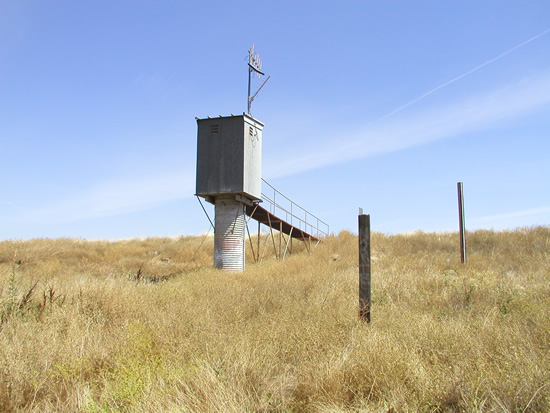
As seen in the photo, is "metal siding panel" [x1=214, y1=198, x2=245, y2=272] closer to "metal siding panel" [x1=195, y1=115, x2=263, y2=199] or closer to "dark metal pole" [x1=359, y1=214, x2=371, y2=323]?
"metal siding panel" [x1=195, y1=115, x2=263, y2=199]

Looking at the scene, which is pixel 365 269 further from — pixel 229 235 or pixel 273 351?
pixel 229 235

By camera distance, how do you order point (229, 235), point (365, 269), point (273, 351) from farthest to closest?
point (229, 235) → point (365, 269) → point (273, 351)

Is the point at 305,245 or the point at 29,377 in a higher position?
the point at 305,245

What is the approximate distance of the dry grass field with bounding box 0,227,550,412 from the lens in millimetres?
4656

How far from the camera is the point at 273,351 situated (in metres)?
6.19

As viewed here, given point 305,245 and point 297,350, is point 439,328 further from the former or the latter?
point 305,245

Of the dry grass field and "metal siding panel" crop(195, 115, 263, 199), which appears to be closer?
the dry grass field

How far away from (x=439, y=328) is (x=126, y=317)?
5767 millimetres

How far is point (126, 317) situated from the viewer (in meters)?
8.41

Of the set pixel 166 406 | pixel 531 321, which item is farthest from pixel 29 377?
pixel 531 321

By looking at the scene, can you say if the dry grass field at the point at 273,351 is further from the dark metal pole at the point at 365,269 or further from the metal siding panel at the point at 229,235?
the metal siding panel at the point at 229,235

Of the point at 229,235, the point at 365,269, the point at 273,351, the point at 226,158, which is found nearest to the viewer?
the point at 273,351

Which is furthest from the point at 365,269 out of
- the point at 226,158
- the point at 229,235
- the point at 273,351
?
the point at 226,158

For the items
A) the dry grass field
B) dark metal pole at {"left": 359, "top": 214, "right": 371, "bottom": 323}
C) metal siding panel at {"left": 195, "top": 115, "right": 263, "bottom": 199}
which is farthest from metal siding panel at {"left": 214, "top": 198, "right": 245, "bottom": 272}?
dark metal pole at {"left": 359, "top": 214, "right": 371, "bottom": 323}
